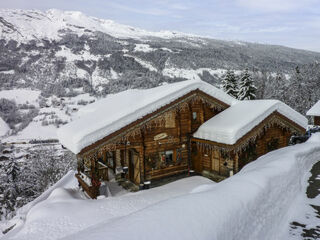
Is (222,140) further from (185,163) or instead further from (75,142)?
(75,142)

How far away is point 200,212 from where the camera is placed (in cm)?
593

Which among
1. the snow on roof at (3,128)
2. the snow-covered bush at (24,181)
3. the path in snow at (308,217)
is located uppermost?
the path in snow at (308,217)

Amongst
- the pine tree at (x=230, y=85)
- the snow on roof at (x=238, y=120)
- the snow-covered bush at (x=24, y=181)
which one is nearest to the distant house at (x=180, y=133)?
the snow on roof at (x=238, y=120)

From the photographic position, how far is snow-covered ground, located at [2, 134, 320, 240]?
531 cm

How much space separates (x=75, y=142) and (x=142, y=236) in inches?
312

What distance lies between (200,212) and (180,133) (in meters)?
10.3

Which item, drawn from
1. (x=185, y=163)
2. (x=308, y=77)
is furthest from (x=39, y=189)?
(x=308, y=77)

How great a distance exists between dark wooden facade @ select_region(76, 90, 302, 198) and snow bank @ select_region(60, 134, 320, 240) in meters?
5.00

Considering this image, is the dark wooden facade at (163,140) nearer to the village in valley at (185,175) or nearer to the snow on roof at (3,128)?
the village in valley at (185,175)

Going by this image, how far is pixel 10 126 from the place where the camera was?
14188cm

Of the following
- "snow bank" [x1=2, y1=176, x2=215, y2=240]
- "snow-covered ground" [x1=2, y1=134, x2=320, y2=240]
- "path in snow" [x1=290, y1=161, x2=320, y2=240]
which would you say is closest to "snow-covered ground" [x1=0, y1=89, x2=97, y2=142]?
"snow bank" [x1=2, y1=176, x2=215, y2=240]

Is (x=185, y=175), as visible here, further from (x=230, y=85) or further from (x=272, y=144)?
(x=230, y=85)

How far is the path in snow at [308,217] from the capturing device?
22.5 ft

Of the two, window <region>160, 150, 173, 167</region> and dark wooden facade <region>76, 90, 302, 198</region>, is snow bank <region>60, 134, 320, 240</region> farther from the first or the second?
window <region>160, 150, 173, 167</region>
